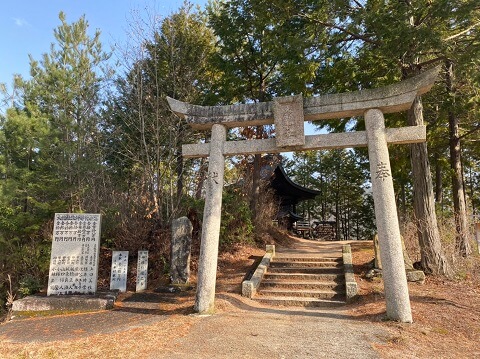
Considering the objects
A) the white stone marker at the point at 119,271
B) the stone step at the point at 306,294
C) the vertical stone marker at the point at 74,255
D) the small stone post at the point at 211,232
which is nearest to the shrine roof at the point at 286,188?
the stone step at the point at 306,294

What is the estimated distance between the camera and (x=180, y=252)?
940 cm

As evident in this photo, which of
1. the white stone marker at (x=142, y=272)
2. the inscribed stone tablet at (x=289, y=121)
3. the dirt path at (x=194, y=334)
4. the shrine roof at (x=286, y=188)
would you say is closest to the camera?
the dirt path at (x=194, y=334)

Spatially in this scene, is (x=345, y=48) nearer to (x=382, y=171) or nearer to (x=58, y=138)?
(x=382, y=171)

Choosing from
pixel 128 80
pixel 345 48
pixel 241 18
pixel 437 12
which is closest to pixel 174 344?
pixel 437 12

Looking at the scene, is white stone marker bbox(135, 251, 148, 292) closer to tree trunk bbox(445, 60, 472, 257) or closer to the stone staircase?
the stone staircase

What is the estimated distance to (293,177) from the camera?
111 ft

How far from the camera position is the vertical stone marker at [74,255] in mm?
7887

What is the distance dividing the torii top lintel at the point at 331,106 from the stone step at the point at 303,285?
4284 millimetres

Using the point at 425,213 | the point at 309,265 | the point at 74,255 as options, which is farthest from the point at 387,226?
the point at 74,255

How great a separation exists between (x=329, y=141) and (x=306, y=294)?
12.7 ft

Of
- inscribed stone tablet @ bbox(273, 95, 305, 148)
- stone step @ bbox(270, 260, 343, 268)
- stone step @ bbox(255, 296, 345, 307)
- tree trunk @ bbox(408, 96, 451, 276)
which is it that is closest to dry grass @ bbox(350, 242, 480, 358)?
tree trunk @ bbox(408, 96, 451, 276)

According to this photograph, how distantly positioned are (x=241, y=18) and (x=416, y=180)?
8.95 metres

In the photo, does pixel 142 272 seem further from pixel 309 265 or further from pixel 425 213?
pixel 425 213

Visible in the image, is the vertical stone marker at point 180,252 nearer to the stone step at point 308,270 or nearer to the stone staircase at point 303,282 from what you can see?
the stone staircase at point 303,282
